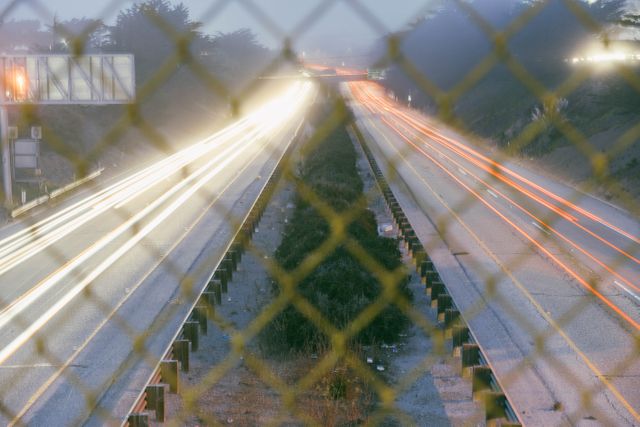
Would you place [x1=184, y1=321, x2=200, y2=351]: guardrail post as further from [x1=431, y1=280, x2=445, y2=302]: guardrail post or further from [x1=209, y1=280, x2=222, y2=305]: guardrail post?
[x1=431, y1=280, x2=445, y2=302]: guardrail post

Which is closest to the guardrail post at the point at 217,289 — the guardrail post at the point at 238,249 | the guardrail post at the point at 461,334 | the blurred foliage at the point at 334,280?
the blurred foliage at the point at 334,280

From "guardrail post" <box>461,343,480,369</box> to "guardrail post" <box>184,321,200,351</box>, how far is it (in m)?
1.69

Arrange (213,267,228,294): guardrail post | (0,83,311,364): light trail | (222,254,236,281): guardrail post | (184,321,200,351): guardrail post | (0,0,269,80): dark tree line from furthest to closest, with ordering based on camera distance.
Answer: (222,254,236,281): guardrail post, (213,267,228,294): guardrail post, (0,83,311,364): light trail, (184,321,200,351): guardrail post, (0,0,269,80): dark tree line

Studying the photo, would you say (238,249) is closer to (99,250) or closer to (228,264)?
(228,264)

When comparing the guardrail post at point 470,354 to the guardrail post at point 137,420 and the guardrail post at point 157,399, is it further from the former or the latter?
the guardrail post at point 137,420

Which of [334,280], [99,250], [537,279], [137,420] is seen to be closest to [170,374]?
[137,420]

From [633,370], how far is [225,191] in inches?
375

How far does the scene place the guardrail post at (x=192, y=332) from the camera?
4.89 metres

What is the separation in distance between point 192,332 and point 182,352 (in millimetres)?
391

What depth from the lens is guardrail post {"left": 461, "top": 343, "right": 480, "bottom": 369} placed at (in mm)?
4328

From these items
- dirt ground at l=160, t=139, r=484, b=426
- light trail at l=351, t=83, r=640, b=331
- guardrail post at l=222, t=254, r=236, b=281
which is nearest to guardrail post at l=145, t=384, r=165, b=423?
dirt ground at l=160, t=139, r=484, b=426

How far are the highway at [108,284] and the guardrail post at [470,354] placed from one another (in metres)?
1.67

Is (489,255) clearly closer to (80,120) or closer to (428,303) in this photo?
(428,303)

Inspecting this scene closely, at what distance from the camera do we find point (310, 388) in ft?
14.3
